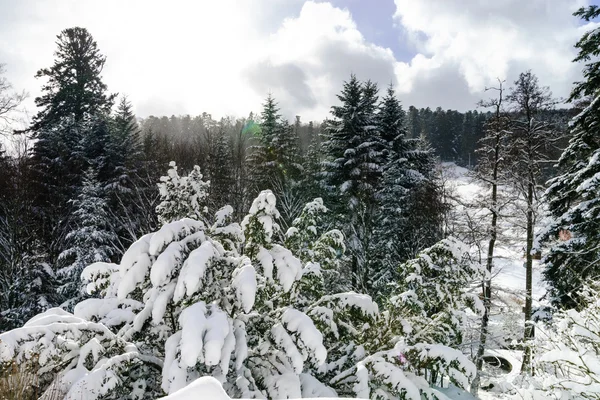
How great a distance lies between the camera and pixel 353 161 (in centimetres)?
1905

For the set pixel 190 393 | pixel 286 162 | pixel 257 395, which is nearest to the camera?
pixel 190 393

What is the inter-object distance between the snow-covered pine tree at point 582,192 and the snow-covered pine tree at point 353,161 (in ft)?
27.5

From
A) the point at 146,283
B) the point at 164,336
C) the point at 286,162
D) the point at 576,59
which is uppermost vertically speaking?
the point at 576,59

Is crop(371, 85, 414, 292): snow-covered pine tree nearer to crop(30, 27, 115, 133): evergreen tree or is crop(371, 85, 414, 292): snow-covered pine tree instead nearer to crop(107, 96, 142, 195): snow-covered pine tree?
crop(107, 96, 142, 195): snow-covered pine tree

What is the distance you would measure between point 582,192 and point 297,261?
8597 mm

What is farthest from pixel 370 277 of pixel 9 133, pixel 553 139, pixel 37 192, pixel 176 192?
pixel 9 133

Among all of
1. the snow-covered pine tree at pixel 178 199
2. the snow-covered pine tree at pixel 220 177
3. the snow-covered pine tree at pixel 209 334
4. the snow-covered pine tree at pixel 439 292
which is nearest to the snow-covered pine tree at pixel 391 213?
the snow-covered pine tree at pixel 220 177

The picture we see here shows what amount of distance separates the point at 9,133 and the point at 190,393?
18.6 meters

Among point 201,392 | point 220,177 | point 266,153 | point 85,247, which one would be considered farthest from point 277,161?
point 201,392

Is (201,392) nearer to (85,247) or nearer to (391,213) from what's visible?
(85,247)

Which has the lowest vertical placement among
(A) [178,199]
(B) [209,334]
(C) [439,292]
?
(C) [439,292]

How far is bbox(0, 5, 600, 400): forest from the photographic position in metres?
3.02

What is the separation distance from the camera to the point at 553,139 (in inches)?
456

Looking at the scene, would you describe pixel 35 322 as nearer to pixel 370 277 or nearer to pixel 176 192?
pixel 176 192
